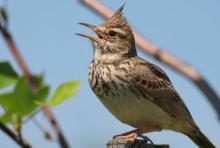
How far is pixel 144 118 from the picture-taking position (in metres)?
6.14

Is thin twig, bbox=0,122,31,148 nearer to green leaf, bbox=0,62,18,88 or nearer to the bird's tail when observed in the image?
green leaf, bbox=0,62,18,88

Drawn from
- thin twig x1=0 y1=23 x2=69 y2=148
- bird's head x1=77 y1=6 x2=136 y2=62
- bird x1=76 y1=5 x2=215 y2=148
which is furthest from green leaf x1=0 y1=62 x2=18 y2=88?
bird's head x1=77 y1=6 x2=136 y2=62

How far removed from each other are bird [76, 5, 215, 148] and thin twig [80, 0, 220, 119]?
3001mm

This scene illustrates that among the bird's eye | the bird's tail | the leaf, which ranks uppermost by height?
the leaf

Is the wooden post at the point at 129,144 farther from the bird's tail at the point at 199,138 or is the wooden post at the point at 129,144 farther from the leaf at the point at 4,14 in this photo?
the bird's tail at the point at 199,138

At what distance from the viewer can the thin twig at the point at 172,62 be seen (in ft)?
7.53

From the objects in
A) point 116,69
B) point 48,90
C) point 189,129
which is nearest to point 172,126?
point 189,129

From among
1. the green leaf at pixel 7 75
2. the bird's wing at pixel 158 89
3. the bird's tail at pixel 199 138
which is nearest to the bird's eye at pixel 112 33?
the bird's wing at pixel 158 89

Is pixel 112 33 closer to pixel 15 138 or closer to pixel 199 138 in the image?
pixel 199 138

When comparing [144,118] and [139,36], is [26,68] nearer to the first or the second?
[139,36]

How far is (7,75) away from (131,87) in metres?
3.65

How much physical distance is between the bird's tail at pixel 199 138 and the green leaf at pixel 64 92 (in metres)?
3.92

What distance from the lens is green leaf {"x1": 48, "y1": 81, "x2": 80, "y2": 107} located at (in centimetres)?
270

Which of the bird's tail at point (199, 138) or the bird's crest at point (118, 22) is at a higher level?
the bird's crest at point (118, 22)
